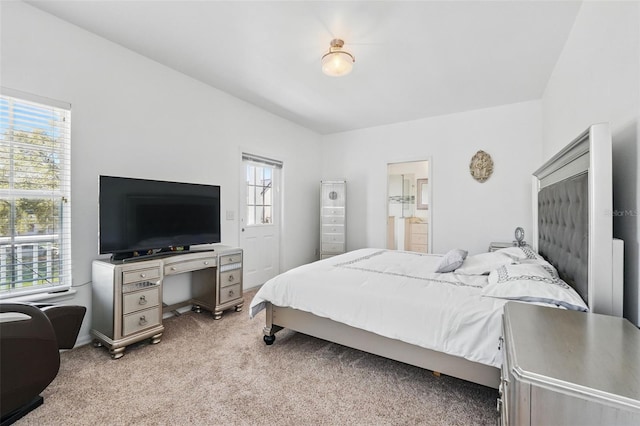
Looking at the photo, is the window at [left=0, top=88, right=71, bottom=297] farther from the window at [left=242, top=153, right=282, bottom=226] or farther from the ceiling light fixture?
the ceiling light fixture

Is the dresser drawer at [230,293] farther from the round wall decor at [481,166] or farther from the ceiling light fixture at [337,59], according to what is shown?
the round wall decor at [481,166]

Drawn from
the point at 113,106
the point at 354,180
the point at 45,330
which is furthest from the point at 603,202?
the point at 354,180

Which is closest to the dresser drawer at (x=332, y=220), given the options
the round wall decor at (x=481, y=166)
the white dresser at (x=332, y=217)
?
the white dresser at (x=332, y=217)

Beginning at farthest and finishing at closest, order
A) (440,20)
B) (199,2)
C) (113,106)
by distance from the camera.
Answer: (113,106) → (440,20) → (199,2)

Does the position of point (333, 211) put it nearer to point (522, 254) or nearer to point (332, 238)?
point (332, 238)

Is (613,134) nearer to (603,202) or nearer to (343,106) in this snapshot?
(603,202)

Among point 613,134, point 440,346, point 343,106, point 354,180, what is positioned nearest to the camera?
point 613,134

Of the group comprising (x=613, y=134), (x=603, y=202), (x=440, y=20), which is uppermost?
(x=440, y=20)

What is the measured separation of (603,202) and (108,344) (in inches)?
130

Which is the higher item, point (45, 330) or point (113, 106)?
point (113, 106)

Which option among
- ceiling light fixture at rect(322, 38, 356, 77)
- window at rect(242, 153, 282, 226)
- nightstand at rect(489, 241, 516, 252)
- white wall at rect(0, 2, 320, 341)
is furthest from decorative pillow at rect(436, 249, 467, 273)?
window at rect(242, 153, 282, 226)

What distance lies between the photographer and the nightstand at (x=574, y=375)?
653 mm

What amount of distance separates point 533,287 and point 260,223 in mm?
3554

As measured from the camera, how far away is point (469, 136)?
4.25m
